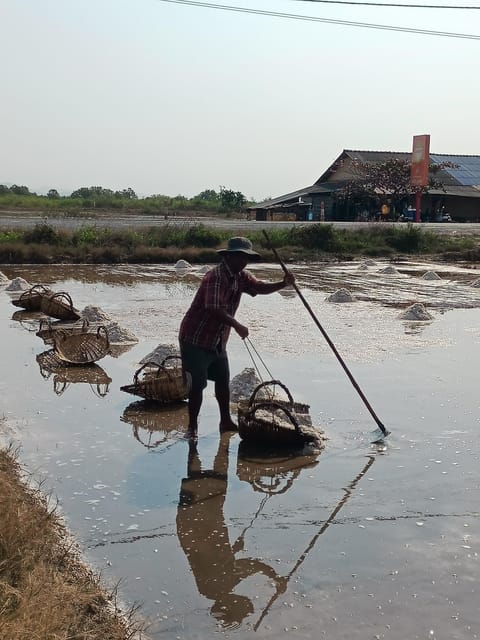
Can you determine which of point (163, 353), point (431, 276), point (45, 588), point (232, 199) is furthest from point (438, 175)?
point (45, 588)

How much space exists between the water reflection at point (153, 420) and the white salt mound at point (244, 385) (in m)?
0.41

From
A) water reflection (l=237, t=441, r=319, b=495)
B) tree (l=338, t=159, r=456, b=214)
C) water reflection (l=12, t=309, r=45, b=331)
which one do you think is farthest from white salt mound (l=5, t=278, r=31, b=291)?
tree (l=338, t=159, r=456, b=214)

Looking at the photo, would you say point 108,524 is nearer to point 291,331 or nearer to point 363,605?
point 363,605

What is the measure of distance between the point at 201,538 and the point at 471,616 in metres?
1.31

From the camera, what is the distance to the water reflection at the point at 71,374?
665cm

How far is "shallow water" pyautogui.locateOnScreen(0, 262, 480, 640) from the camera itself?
3.08 meters

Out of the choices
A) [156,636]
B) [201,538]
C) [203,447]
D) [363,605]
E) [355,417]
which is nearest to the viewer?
[156,636]

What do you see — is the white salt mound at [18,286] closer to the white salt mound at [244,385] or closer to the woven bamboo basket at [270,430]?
the white salt mound at [244,385]

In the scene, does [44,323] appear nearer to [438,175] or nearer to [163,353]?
[163,353]

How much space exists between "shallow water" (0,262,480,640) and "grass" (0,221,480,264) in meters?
11.3

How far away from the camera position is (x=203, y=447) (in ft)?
16.6

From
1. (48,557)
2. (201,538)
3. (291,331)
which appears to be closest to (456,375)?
(291,331)

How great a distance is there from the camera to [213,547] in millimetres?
3625

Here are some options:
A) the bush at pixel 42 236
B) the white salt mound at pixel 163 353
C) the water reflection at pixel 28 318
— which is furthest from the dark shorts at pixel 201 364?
the bush at pixel 42 236
